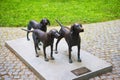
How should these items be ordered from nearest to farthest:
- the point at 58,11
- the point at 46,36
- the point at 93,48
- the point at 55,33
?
the point at 55,33 → the point at 46,36 → the point at 93,48 → the point at 58,11

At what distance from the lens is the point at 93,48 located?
7.23 metres

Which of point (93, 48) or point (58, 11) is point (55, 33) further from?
point (58, 11)

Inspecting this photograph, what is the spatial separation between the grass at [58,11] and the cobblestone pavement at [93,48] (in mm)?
1218

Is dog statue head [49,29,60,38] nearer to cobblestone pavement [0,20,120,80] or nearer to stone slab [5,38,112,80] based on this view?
stone slab [5,38,112,80]

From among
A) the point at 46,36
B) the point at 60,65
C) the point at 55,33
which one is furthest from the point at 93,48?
the point at 55,33

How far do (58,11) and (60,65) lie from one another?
822 centimetres

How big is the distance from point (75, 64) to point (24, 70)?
1356mm

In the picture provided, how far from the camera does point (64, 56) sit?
6113mm

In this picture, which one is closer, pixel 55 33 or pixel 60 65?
pixel 55 33

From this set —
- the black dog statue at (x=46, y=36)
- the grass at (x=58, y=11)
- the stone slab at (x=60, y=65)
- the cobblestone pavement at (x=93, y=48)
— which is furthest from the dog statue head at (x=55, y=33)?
the grass at (x=58, y=11)

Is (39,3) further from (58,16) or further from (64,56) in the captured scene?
(64,56)

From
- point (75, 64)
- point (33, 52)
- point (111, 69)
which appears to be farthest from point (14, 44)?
point (111, 69)

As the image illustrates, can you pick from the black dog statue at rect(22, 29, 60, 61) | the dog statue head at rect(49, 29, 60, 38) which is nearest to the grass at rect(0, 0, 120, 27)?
the black dog statue at rect(22, 29, 60, 61)

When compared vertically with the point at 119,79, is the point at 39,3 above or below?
above
